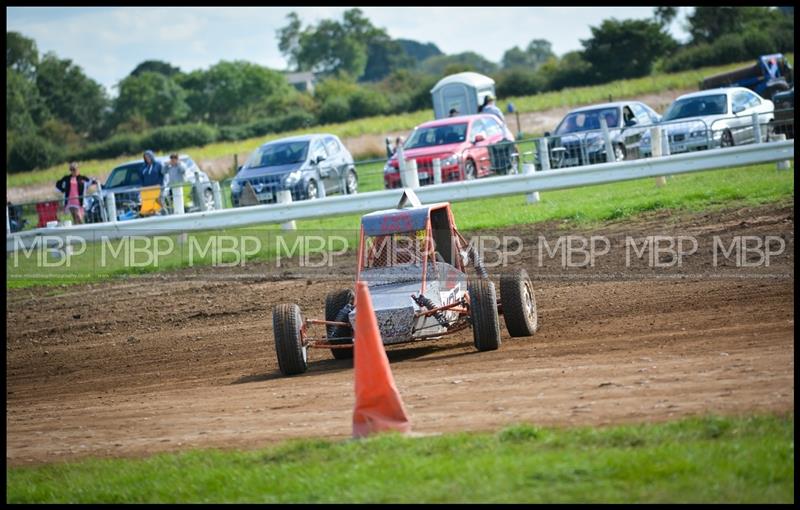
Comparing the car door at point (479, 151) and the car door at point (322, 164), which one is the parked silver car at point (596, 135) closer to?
the car door at point (479, 151)

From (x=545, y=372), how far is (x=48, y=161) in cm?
6117

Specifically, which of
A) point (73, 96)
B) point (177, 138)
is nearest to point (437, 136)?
point (177, 138)

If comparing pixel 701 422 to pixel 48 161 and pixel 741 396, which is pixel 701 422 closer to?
pixel 741 396

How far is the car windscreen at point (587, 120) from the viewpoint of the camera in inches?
1016

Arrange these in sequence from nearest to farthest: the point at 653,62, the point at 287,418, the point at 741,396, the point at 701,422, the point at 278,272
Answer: the point at 701,422 < the point at 741,396 < the point at 287,418 < the point at 278,272 < the point at 653,62

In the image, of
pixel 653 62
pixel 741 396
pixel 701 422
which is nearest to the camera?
pixel 701 422

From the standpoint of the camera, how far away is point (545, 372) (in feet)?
28.9

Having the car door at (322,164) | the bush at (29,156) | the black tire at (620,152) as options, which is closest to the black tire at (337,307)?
the car door at (322,164)

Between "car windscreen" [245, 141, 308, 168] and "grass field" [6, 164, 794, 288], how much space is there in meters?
4.60

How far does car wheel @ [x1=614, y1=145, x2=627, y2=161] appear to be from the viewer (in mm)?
23884

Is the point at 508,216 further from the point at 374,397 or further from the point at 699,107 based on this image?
the point at 374,397

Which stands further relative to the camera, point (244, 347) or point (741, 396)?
point (244, 347)

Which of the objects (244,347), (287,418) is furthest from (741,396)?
(244,347)

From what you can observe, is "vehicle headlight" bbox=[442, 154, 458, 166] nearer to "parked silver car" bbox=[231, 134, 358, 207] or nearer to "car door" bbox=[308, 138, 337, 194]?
"parked silver car" bbox=[231, 134, 358, 207]
